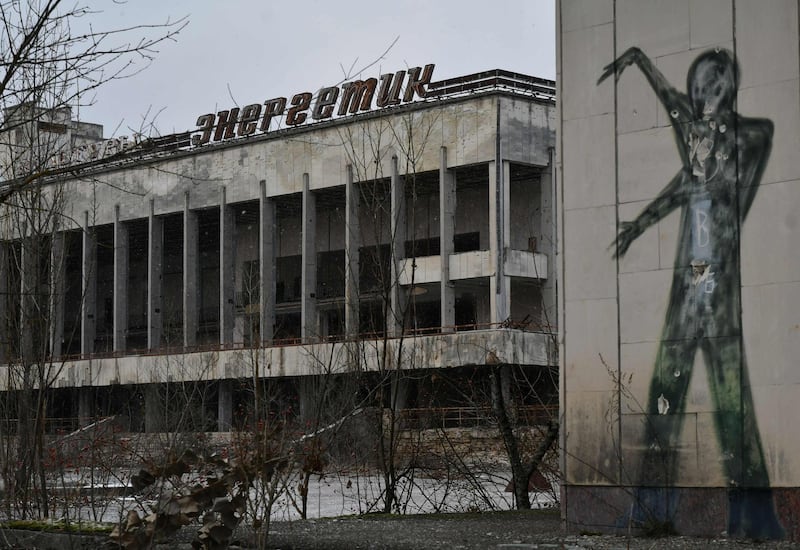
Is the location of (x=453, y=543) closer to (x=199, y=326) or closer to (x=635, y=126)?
(x=635, y=126)

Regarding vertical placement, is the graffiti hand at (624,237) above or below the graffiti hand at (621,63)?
below

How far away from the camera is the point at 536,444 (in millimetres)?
18984

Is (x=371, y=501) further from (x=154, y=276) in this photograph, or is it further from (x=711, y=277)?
(x=154, y=276)

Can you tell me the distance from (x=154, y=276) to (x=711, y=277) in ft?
167

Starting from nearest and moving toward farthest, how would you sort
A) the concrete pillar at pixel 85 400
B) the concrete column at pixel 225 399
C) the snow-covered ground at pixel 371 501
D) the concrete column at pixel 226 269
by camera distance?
the snow-covered ground at pixel 371 501 → the concrete column at pixel 225 399 → the concrete column at pixel 226 269 → the concrete pillar at pixel 85 400

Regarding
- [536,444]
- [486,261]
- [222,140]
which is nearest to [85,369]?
[222,140]

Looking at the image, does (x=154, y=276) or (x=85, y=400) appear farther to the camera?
(x=85, y=400)

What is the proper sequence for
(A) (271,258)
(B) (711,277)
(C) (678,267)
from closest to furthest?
(B) (711,277) → (C) (678,267) → (A) (271,258)

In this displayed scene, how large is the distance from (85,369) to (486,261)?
69.1 ft

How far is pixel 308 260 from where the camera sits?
2170 inches

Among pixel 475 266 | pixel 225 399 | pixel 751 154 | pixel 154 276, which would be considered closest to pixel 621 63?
pixel 751 154

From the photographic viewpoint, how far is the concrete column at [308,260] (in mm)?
54531

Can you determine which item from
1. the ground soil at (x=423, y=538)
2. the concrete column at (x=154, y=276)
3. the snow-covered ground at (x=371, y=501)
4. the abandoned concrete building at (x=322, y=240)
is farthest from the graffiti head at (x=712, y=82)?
the concrete column at (x=154, y=276)

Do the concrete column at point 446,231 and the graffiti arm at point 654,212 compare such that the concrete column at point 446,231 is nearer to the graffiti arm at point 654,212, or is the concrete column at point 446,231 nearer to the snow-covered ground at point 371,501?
the snow-covered ground at point 371,501
